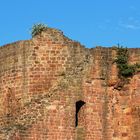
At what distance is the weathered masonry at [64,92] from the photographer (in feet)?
97.8

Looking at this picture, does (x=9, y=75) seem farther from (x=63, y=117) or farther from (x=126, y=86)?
(x=126, y=86)

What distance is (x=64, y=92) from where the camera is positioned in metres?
30.3

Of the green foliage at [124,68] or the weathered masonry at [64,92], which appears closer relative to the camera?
the weathered masonry at [64,92]

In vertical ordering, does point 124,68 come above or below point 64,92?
above

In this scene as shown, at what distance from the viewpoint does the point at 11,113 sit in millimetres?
31234

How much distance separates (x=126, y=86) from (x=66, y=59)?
3397 mm

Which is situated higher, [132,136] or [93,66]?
[93,66]

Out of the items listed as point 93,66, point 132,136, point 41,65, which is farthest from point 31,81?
point 132,136

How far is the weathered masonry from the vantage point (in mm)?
29812

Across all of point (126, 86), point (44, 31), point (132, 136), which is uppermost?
point (44, 31)

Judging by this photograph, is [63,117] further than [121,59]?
No

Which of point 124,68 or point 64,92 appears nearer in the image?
point 64,92

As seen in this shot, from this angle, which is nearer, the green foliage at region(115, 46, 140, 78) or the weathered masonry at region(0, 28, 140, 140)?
the weathered masonry at region(0, 28, 140, 140)

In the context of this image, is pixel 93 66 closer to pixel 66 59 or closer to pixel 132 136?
pixel 66 59
